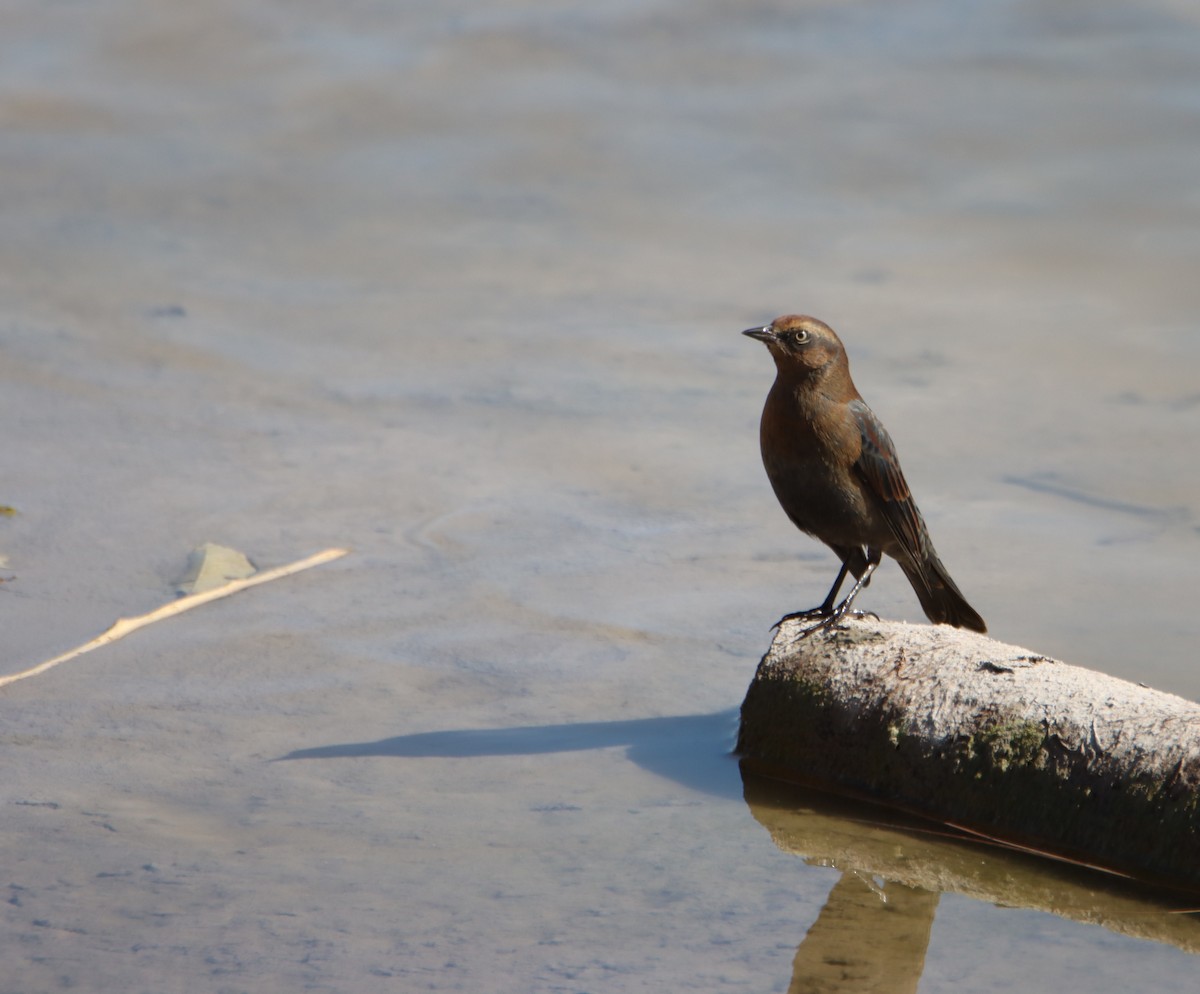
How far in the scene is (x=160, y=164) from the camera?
10.4 meters

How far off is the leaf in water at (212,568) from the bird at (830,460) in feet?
5.98

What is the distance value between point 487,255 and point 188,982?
253 inches

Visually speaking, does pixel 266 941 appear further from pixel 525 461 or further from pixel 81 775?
pixel 525 461

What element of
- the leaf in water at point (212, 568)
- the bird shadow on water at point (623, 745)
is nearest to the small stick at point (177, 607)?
the leaf in water at point (212, 568)

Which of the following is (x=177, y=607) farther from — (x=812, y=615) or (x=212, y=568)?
(x=812, y=615)

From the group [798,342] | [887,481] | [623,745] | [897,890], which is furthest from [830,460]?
[897,890]

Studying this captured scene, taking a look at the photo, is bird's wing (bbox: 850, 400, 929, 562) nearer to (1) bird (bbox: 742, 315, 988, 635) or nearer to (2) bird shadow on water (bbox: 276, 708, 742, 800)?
(1) bird (bbox: 742, 315, 988, 635)

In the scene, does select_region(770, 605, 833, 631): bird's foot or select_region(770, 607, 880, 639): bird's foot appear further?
select_region(770, 605, 833, 631): bird's foot

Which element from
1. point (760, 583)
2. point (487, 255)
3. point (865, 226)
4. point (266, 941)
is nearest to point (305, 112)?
point (487, 255)

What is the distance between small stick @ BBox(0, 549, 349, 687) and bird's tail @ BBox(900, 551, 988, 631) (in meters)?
1.96

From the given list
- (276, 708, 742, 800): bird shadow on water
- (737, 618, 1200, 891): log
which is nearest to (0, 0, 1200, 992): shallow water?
(276, 708, 742, 800): bird shadow on water

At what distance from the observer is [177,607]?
5215 mm

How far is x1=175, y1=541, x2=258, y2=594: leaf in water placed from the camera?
5.39 m

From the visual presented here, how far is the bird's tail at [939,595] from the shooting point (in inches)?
194
